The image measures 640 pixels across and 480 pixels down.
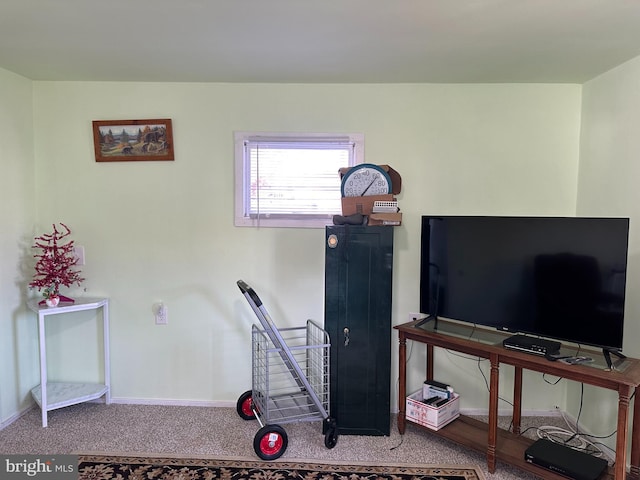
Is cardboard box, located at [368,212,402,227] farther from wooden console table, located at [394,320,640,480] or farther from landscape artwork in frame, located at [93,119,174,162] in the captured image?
landscape artwork in frame, located at [93,119,174,162]

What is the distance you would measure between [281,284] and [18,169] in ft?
6.41

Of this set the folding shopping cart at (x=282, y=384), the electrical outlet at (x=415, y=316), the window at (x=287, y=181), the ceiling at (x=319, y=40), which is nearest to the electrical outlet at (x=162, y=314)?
the folding shopping cart at (x=282, y=384)

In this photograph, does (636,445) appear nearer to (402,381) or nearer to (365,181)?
(402,381)

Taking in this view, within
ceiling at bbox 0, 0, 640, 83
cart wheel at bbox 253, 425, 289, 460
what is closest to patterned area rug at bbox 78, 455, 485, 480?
cart wheel at bbox 253, 425, 289, 460

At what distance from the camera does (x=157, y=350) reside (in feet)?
9.82

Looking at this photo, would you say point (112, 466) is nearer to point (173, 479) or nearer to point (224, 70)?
point (173, 479)

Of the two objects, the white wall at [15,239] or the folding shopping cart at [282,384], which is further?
the white wall at [15,239]

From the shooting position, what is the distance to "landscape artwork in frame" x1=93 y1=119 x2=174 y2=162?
287cm

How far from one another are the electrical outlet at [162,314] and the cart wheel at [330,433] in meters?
1.38

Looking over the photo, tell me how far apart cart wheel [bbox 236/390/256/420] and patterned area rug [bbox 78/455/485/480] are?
471 millimetres

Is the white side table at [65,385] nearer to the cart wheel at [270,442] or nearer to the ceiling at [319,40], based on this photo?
the cart wheel at [270,442]

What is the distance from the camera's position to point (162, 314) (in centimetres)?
297

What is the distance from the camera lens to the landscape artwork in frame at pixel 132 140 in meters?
2.87

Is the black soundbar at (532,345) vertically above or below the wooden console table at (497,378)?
above
